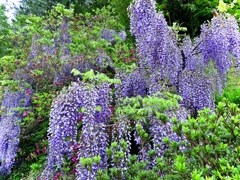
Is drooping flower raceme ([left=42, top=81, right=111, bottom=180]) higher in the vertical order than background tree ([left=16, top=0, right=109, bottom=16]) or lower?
lower

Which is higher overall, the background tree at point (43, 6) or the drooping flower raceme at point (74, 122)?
the background tree at point (43, 6)

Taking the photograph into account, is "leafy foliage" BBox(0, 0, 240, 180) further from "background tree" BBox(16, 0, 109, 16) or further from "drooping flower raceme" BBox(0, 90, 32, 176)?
"background tree" BBox(16, 0, 109, 16)

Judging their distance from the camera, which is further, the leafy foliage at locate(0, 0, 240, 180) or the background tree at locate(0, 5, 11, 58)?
the background tree at locate(0, 5, 11, 58)

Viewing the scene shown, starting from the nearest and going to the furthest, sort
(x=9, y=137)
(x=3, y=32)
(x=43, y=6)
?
(x=9, y=137), (x=3, y=32), (x=43, y=6)

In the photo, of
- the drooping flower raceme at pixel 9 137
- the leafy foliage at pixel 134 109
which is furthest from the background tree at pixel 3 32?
the drooping flower raceme at pixel 9 137

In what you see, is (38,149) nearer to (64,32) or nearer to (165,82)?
(165,82)

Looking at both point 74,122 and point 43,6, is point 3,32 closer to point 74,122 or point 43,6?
point 43,6

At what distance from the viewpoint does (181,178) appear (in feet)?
6.57

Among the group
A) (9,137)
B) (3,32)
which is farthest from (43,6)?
(9,137)

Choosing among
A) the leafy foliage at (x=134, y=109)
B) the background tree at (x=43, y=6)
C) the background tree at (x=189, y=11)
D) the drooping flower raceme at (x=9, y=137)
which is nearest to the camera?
the leafy foliage at (x=134, y=109)

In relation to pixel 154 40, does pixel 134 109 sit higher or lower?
lower

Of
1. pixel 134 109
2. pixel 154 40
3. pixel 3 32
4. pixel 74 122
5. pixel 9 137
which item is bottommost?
pixel 74 122

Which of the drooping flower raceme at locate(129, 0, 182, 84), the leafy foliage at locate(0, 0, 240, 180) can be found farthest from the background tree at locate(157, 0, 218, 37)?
the drooping flower raceme at locate(129, 0, 182, 84)

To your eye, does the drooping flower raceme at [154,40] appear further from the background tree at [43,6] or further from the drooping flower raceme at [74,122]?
the background tree at [43,6]
